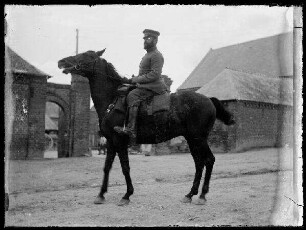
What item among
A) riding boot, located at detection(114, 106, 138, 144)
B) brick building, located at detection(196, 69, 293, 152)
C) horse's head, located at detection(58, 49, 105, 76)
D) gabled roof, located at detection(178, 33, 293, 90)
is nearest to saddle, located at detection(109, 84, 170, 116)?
riding boot, located at detection(114, 106, 138, 144)

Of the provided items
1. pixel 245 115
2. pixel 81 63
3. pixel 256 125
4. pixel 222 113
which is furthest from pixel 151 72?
pixel 256 125

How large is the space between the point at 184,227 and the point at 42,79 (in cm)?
1851

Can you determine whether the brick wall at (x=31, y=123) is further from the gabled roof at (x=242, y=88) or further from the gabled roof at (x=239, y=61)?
the gabled roof at (x=239, y=61)

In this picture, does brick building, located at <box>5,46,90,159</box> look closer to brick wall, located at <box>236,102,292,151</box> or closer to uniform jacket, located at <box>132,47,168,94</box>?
brick wall, located at <box>236,102,292,151</box>

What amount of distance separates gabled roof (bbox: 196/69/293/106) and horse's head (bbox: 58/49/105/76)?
1592 centimetres

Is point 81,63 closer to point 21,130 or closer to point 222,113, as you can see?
point 222,113

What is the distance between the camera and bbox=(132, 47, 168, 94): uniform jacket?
21.8 ft

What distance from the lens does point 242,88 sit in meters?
22.7

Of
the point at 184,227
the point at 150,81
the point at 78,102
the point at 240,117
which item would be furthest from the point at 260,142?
the point at 184,227

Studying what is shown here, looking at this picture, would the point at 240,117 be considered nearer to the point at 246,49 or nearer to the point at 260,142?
the point at 260,142

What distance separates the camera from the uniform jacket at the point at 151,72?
666cm

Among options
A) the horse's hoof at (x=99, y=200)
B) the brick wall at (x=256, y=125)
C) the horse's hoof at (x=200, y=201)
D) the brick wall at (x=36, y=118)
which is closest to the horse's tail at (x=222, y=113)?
the horse's hoof at (x=200, y=201)

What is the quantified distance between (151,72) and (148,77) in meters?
0.12

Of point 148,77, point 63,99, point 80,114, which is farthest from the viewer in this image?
point 63,99
